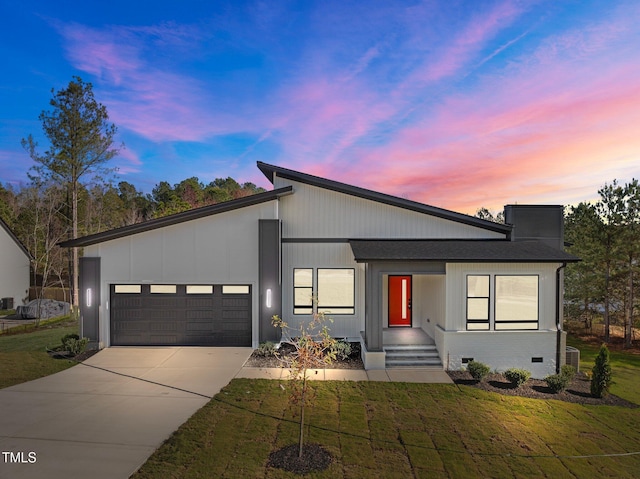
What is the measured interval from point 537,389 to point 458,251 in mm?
4800

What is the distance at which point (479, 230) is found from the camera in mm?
14062

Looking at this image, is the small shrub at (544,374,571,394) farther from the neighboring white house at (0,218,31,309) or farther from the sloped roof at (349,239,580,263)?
the neighboring white house at (0,218,31,309)

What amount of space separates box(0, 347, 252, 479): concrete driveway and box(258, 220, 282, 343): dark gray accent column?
1218mm

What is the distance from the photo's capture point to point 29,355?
1220 cm

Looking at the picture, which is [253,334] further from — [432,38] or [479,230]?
[432,38]

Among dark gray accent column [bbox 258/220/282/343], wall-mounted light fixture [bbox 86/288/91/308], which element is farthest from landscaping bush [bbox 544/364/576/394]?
wall-mounted light fixture [bbox 86/288/91/308]

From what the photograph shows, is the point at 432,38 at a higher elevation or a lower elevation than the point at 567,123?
higher

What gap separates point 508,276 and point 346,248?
598cm

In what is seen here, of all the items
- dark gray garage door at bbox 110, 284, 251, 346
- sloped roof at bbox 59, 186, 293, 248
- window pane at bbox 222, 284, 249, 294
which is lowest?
dark gray garage door at bbox 110, 284, 251, 346

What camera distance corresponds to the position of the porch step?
11.3m

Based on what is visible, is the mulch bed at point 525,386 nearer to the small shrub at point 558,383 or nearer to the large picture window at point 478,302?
the small shrub at point 558,383

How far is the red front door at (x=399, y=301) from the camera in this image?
14523 mm

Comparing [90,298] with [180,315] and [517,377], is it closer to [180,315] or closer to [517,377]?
[180,315]

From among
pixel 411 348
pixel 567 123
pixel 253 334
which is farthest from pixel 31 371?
pixel 567 123
